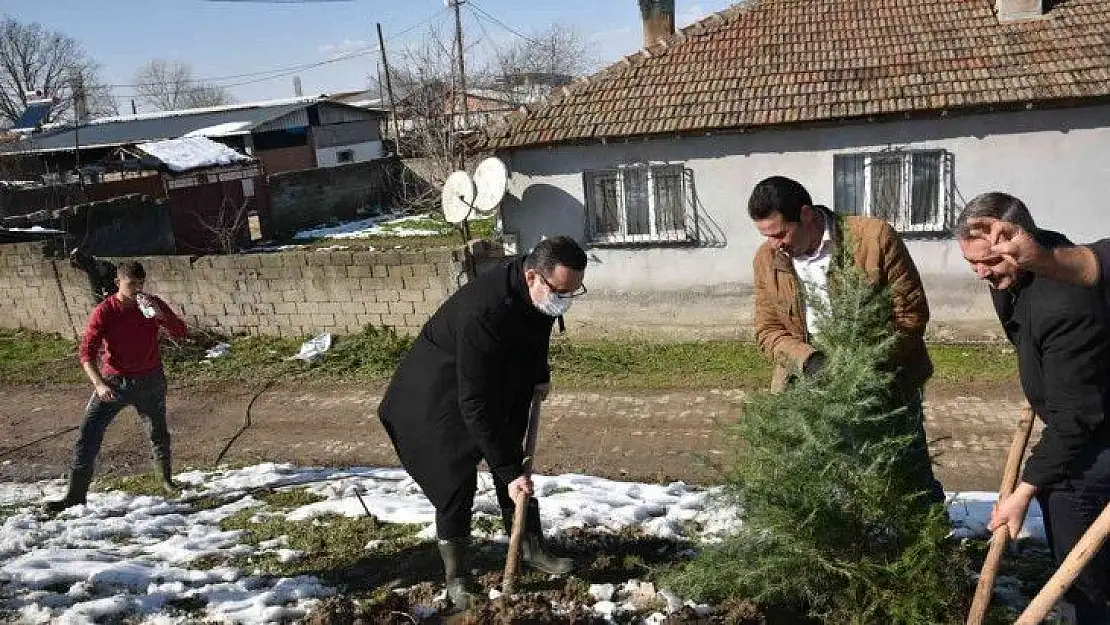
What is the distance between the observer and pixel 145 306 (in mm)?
6191

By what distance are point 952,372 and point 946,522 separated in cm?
660

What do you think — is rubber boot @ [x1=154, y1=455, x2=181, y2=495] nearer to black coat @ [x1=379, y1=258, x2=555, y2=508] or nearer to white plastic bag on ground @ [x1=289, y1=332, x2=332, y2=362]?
black coat @ [x1=379, y1=258, x2=555, y2=508]

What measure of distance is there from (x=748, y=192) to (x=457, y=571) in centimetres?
772

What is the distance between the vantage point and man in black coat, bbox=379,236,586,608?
12.1 feet

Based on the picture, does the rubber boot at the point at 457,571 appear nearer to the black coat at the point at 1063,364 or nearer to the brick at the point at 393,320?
the black coat at the point at 1063,364

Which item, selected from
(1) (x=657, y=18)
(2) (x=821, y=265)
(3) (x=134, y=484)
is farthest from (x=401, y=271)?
(2) (x=821, y=265)

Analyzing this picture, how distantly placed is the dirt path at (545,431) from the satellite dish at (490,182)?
3136mm

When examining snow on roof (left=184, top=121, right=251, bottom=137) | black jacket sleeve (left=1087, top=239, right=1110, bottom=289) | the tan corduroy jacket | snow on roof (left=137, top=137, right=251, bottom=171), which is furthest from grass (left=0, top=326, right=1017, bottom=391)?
snow on roof (left=184, top=121, right=251, bottom=137)

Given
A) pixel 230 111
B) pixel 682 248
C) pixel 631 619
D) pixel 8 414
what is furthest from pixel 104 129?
pixel 631 619

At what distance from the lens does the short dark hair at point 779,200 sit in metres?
3.55

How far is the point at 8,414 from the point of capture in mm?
9773

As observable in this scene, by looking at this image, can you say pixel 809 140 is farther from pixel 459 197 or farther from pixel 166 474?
pixel 166 474

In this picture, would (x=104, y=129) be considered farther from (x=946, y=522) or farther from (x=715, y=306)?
(x=946, y=522)

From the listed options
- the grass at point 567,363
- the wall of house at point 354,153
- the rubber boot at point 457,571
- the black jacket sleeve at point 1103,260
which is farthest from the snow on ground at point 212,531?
the wall of house at point 354,153
